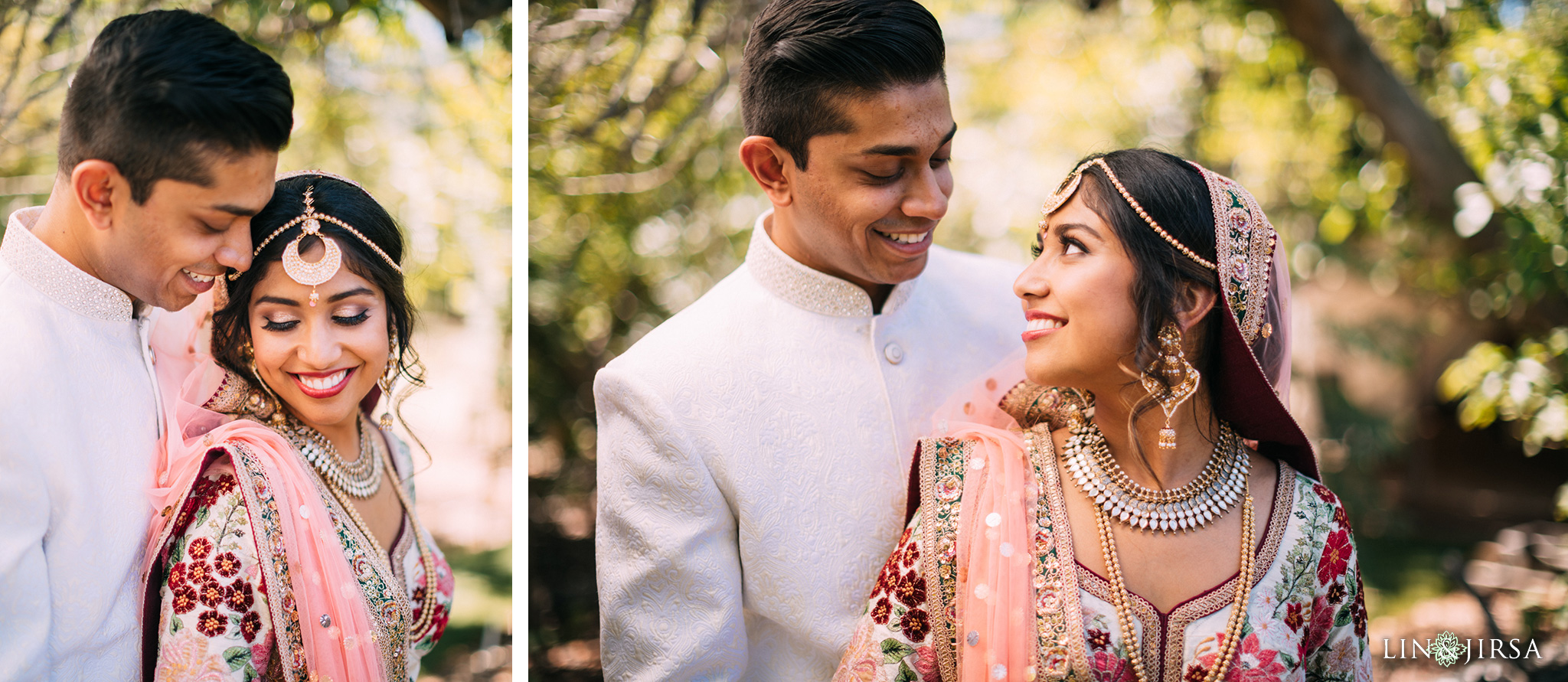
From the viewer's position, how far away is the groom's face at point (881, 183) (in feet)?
7.25

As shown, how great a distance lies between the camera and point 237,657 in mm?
1941

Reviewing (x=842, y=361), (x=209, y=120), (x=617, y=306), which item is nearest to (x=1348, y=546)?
(x=842, y=361)

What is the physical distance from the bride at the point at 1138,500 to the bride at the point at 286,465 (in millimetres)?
1138

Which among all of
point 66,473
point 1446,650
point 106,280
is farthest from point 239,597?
point 1446,650

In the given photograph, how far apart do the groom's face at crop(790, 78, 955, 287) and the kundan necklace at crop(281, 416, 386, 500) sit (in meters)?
1.28

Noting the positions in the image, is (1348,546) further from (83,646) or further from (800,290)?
(83,646)

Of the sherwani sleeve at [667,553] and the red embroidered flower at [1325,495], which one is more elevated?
the red embroidered flower at [1325,495]

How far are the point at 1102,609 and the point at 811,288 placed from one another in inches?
41.3

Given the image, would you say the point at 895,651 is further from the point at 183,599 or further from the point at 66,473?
the point at 66,473

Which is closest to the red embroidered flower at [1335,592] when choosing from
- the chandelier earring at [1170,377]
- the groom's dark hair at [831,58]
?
the chandelier earring at [1170,377]

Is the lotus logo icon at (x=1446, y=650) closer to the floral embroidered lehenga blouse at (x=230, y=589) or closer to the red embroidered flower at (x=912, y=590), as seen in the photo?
the red embroidered flower at (x=912, y=590)

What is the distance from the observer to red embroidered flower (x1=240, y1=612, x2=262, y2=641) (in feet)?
6.42

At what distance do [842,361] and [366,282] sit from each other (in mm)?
1160

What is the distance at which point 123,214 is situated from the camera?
1.89 meters
